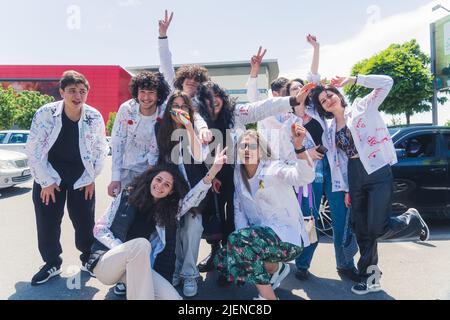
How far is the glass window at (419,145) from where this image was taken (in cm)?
462

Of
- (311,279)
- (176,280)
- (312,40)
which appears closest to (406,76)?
(312,40)

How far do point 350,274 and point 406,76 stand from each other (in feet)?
56.6

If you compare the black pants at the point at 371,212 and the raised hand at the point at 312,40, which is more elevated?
the raised hand at the point at 312,40

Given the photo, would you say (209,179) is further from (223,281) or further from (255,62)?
(255,62)

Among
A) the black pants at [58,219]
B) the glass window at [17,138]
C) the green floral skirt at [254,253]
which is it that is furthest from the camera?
the glass window at [17,138]

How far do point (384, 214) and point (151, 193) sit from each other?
6.62ft

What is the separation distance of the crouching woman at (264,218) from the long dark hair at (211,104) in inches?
12.0

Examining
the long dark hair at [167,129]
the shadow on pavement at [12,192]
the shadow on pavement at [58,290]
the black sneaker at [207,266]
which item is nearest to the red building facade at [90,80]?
the shadow on pavement at [12,192]

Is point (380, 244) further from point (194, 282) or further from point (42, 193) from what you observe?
point (42, 193)

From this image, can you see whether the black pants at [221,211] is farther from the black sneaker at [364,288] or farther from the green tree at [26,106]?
the green tree at [26,106]

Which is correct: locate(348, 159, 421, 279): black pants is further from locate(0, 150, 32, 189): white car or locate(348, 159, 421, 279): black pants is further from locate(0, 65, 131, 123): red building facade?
locate(0, 65, 131, 123): red building facade

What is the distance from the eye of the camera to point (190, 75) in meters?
2.98

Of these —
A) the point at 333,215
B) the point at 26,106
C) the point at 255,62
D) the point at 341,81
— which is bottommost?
the point at 333,215
